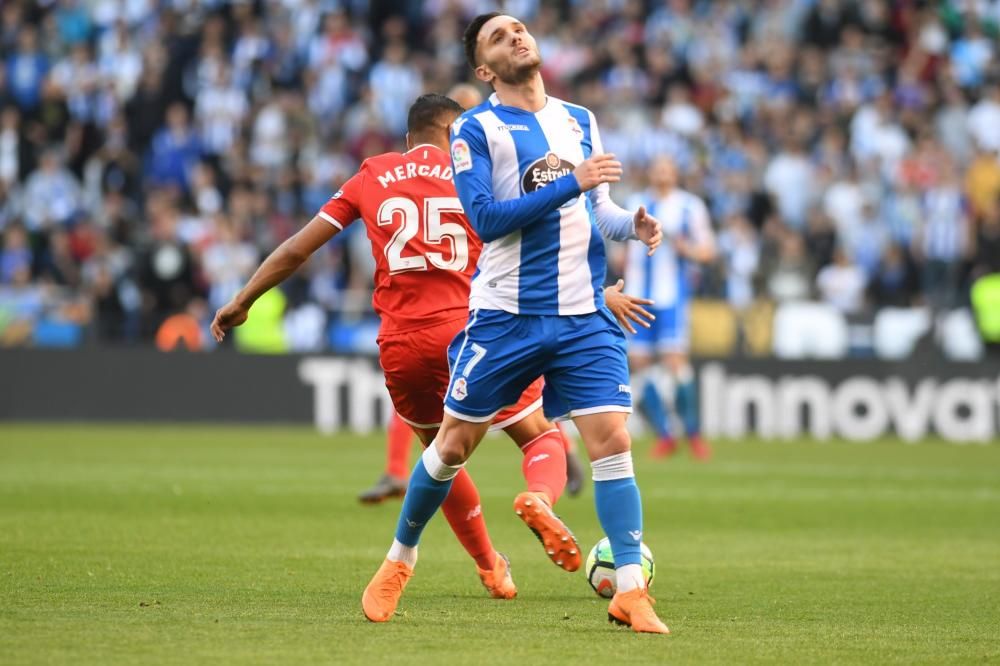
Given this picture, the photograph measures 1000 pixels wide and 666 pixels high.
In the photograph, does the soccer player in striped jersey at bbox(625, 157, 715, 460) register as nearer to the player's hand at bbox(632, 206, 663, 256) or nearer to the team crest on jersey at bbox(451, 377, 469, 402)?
the player's hand at bbox(632, 206, 663, 256)

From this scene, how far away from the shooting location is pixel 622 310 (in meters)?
7.03

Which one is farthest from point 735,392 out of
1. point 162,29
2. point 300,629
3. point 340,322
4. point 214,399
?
point 300,629

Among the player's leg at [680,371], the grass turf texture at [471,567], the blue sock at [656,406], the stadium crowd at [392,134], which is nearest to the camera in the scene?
the grass turf texture at [471,567]

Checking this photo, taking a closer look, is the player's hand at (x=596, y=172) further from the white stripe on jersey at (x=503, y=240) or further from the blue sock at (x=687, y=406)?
the blue sock at (x=687, y=406)

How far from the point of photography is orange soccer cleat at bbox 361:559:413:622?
21.7 feet

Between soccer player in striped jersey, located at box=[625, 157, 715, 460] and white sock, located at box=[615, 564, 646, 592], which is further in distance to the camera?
soccer player in striped jersey, located at box=[625, 157, 715, 460]

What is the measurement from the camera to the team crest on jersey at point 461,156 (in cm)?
645

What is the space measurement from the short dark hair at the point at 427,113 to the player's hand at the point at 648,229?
1498 millimetres

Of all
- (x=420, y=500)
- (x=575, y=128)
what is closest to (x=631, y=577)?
(x=420, y=500)

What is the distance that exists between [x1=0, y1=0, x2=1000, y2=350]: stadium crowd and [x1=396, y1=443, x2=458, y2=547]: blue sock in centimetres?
1347

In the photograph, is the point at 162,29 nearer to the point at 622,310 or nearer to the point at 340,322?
the point at 340,322

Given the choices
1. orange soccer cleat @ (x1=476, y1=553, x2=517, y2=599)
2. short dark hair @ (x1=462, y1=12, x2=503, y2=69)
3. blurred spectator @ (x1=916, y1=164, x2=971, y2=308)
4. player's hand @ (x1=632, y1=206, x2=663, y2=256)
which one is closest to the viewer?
player's hand @ (x1=632, y1=206, x2=663, y2=256)

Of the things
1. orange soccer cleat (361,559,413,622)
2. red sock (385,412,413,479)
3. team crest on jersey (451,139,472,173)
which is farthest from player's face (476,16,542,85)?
red sock (385,412,413,479)

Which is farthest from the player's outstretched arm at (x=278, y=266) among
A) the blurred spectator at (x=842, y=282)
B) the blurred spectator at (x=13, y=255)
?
the blurred spectator at (x=13, y=255)
